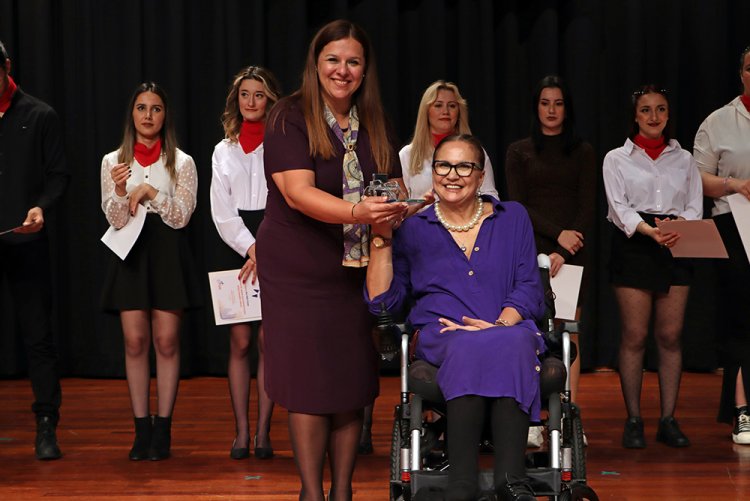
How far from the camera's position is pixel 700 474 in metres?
4.30

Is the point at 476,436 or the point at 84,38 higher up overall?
the point at 84,38

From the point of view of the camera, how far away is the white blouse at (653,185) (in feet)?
15.6

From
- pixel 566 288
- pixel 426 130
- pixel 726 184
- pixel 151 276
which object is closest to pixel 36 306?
pixel 151 276

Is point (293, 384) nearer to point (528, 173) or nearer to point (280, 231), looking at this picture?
point (280, 231)

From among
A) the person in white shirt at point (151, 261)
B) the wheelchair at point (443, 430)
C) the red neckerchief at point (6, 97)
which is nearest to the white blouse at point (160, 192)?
the person in white shirt at point (151, 261)

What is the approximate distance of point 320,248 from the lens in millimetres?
3070

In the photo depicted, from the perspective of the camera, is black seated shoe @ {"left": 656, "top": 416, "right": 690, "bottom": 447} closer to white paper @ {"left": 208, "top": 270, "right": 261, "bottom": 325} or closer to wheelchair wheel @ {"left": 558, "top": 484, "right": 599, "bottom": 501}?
wheelchair wheel @ {"left": 558, "top": 484, "right": 599, "bottom": 501}

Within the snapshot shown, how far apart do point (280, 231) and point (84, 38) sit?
13.4ft

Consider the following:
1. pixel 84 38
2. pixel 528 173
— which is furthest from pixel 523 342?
pixel 84 38

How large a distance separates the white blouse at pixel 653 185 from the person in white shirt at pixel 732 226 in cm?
14

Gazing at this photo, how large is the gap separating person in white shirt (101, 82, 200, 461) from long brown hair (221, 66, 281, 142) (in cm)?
25

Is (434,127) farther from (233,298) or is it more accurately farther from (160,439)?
(160,439)

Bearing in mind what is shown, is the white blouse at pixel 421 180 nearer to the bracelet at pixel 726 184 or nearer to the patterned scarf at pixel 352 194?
the bracelet at pixel 726 184

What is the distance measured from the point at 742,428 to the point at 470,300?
204 centimetres
